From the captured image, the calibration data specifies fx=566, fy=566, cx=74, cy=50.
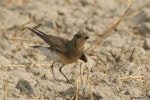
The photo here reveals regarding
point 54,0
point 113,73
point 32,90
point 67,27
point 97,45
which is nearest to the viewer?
point 32,90

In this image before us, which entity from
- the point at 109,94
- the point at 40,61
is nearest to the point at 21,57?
the point at 40,61

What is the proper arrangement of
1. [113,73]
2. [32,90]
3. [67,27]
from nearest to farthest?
[32,90], [113,73], [67,27]

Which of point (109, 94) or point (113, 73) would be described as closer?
point (109, 94)

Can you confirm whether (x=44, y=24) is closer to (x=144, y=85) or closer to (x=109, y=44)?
(x=109, y=44)

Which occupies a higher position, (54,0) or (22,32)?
(54,0)

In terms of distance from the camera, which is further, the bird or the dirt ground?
the bird

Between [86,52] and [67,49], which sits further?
[86,52]

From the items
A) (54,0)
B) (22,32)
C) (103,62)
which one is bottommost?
(103,62)

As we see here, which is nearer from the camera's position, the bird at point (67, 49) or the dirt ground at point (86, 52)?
the dirt ground at point (86, 52)
